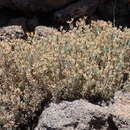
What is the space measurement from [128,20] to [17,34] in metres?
2.17

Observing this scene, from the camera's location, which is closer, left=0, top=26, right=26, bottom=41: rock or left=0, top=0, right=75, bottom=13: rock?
left=0, top=26, right=26, bottom=41: rock

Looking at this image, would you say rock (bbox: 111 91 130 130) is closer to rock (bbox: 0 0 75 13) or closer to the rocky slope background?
the rocky slope background

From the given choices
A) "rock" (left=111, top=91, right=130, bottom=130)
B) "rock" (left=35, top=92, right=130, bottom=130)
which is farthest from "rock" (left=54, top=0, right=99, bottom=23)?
"rock" (left=35, top=92, right=130, bottom=130)

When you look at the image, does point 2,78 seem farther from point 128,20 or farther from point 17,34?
point 128,20

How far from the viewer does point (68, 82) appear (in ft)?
15.1

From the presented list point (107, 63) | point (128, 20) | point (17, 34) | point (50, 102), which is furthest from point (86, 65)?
point (128, 20)

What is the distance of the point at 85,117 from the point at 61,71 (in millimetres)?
762

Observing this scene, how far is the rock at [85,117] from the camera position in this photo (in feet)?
14.3

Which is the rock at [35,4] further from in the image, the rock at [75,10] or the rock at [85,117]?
the rock at [85,117]

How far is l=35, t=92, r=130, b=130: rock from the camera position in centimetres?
437

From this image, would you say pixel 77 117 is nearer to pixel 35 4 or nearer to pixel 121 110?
pixel 121 110

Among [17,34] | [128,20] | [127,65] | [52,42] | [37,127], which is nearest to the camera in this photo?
[37,127]

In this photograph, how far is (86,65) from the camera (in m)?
4.73

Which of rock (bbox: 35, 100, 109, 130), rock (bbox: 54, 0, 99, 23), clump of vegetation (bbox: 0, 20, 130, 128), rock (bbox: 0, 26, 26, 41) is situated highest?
rock (bbox: 54, 0, 99, 23)
